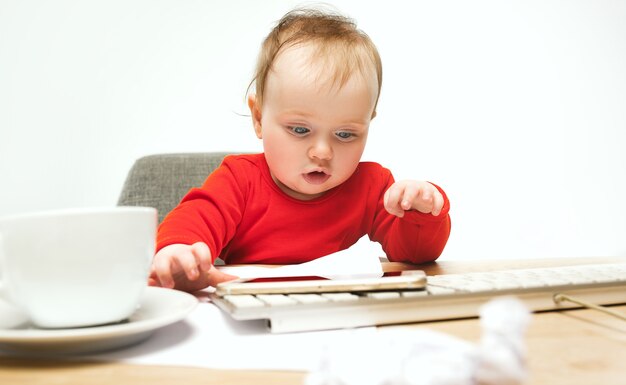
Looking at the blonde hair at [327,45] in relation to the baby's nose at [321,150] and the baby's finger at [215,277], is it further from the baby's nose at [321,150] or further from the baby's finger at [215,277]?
the baby's finger at [215,277]

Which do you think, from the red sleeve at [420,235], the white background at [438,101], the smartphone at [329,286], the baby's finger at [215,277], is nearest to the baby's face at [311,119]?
the red sleeve at [420,235]

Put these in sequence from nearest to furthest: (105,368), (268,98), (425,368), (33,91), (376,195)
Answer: (425,368) < (105,368) < (268,98) < (376,195) < (33,91)

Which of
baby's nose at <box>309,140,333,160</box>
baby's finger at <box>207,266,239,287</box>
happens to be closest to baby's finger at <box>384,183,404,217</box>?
baby's nose at <box>309,140,333,160</box>

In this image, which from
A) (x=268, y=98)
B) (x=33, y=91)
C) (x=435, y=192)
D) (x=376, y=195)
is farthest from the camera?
(x=33, y=91)

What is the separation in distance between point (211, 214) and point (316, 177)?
0.19 m

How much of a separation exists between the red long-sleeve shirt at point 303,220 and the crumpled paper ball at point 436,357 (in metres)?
0.68

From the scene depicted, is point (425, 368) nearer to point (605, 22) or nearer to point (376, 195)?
point (376, 195)

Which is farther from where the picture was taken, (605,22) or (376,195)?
(605,22)

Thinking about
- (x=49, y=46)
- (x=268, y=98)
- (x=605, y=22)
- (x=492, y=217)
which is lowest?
(x=492, y=217)

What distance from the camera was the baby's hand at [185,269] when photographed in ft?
1.81

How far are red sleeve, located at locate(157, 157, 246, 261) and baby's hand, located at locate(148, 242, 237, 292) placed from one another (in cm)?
8

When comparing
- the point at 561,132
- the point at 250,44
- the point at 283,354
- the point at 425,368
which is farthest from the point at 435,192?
the point at 561,132

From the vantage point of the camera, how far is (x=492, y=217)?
83.5 inches

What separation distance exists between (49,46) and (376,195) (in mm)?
1386
